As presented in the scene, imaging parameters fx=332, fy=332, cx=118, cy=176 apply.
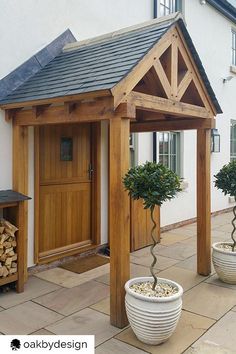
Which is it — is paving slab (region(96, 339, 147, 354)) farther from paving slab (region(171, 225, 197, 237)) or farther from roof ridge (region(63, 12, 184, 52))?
paving slab (region(171, 225, 197, 237))

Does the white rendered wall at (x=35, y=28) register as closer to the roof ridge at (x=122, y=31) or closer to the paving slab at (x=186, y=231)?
the roof ridge at (x=122, y=31)

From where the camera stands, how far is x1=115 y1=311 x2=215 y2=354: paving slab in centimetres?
294

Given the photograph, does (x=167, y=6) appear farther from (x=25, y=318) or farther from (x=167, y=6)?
(x=25, y=318)

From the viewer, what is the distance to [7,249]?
3.94 m

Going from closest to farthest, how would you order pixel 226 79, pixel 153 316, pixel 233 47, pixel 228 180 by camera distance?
pixel 153 316 < pixel 228 180 < pixel 226 79 < pixel 233 47

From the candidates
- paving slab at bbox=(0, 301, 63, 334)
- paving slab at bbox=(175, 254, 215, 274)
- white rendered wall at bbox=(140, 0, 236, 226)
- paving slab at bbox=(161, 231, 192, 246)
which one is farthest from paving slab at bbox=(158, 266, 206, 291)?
white rendered wall at bbox=(140, 0, 236, 226)

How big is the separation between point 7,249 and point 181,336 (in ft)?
7.12

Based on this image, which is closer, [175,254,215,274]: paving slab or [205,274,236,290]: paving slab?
[205,274,236,290]: paving slab

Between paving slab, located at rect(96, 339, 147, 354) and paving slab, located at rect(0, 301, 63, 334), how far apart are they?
2.25ft

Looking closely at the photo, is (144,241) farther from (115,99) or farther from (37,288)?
(115,99)

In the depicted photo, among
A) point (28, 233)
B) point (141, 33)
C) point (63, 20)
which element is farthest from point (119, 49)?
point (28, 233)

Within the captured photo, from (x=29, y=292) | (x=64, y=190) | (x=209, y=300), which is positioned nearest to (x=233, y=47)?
(x=64, y=190)

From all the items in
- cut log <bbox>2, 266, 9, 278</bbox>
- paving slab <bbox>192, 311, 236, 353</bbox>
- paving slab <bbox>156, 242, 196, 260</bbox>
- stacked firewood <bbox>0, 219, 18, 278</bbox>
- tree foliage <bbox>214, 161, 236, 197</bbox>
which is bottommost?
paving slab <bbox>192, 311, 236, 353</bbox>

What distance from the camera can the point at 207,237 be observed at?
476 cm
